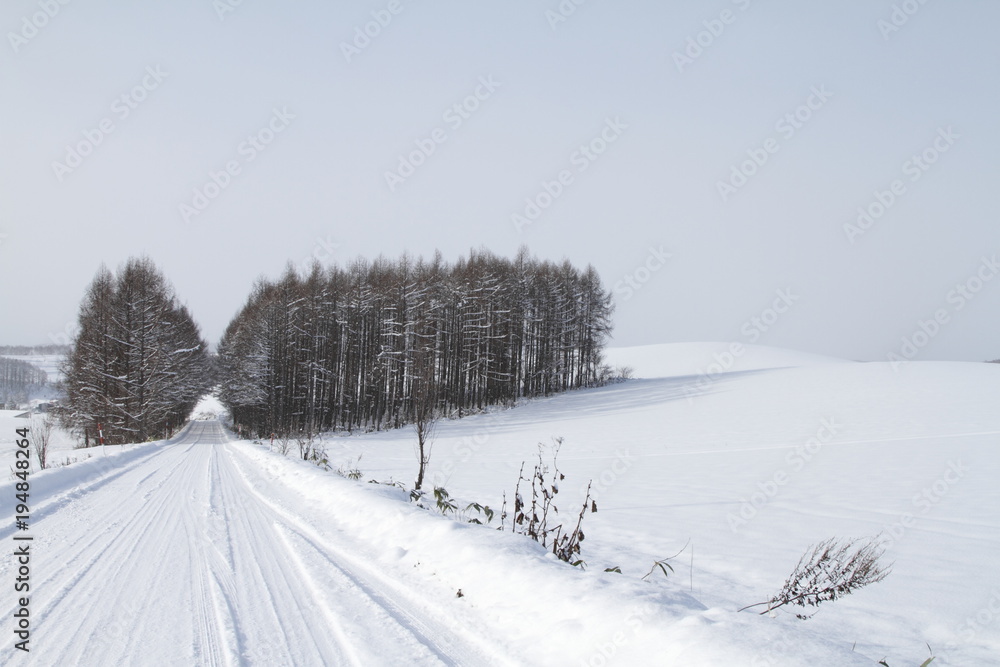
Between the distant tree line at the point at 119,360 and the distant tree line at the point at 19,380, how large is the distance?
283 feet

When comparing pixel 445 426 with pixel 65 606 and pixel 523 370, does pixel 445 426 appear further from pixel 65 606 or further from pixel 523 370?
pixel 65 606

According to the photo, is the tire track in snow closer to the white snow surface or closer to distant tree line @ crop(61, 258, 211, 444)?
distant tree line @ crop(61, 258, 211, 444)

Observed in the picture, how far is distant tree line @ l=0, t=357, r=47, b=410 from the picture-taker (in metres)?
94.6

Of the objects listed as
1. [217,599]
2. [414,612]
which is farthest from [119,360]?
[414,612]

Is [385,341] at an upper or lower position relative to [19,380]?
upper

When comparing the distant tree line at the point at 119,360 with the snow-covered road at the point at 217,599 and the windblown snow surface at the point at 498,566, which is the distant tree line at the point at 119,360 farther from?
the snow-covered road at the point at 217,599

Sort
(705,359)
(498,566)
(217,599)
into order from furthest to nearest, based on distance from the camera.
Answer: (705,359)
(498,566)
(217,599)

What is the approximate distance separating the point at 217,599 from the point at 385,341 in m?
31.4

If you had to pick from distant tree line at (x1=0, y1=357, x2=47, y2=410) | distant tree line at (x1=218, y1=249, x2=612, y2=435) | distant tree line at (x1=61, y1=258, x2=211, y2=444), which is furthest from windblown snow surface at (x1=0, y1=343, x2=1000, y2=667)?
distant tree line at (x1=0, y1=357, x2=47, y2=410)

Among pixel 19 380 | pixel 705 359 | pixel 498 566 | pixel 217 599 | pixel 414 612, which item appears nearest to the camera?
pixel 414 612

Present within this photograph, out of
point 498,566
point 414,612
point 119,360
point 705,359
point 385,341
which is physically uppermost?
point 705,359

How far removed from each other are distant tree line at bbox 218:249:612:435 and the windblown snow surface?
63.8 ft

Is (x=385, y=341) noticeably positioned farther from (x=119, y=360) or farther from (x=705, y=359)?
(x=705, y=359)

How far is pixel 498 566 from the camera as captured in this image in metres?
4.02
